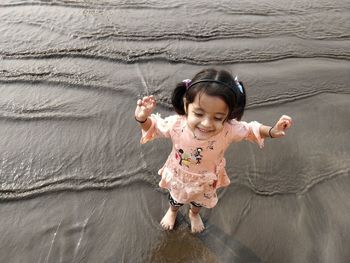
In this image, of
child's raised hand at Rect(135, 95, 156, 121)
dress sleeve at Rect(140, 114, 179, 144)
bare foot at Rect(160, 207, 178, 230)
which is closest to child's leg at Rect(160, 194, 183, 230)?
bare foot at Rect(160, 207, 178, 230)

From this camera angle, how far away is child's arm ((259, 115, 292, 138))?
2.27 meters

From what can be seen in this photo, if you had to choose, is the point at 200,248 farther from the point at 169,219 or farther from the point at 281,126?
the point at 281,126

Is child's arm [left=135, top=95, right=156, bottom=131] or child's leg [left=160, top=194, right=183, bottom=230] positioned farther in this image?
child's leg [left=160, top=194, right=183, bottom=230]

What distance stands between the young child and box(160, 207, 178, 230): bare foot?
0.77ft

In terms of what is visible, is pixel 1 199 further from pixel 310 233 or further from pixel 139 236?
pixel 310 233

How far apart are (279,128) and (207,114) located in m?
0.46

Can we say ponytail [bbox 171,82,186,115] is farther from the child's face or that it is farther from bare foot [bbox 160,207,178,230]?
bare foot [bbox 160,207,178,230]

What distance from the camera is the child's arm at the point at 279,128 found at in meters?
2.27

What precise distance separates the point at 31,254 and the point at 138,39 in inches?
111

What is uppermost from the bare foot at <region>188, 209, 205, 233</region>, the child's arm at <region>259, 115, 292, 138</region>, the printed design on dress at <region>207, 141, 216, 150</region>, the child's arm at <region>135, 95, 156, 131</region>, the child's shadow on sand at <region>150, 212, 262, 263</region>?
the child's arm at <region>135, 95, 156, 131</region>

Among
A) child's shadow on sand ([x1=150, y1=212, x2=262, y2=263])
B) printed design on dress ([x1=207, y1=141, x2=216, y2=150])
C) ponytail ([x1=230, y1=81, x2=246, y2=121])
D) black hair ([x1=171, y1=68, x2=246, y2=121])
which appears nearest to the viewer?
black hair ([x1=171, y1=68, x2=246, y2=121])

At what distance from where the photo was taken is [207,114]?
217 centimetres

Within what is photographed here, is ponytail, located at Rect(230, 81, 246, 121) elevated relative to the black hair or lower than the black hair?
lower

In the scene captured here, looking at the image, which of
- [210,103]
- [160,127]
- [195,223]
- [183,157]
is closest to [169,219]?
[195,223]
